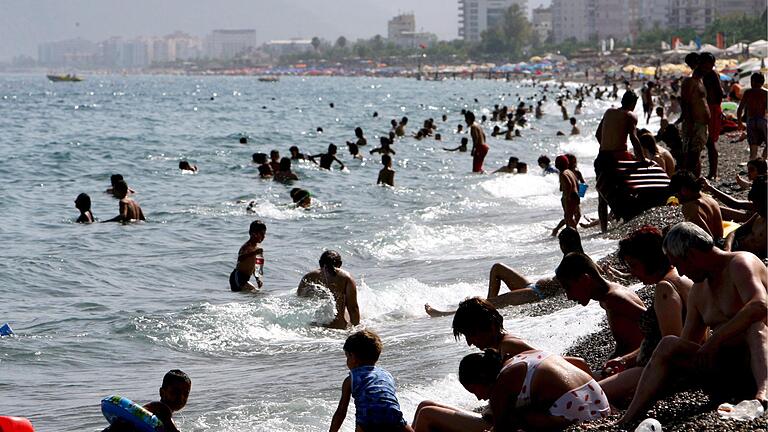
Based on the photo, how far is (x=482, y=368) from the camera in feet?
15.9

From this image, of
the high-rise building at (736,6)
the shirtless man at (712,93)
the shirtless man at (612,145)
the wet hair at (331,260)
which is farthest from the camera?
the high-rise building at (736,6)

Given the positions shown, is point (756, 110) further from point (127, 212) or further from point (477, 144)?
point (127, 212)

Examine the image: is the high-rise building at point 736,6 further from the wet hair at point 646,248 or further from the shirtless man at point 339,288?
the wet hair at point 646,248

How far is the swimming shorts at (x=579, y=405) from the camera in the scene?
4.82 meters

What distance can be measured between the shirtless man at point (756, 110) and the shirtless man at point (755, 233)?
714 centimetres

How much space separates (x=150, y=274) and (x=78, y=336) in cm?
365

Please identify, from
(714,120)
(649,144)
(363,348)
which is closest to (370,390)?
(363,348)

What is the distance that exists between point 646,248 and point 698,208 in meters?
3.56

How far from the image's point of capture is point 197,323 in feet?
32.6

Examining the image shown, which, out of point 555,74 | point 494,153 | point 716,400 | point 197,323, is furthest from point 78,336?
point 555,74

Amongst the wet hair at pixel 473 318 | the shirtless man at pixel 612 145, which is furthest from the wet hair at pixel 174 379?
the shirtless man at pixel 612 145

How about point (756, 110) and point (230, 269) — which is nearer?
point (230, 269)

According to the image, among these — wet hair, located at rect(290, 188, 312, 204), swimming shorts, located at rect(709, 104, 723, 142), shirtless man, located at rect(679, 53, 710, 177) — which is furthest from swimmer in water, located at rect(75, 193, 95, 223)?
swimming shorts, located at rect(709, 104, 723, 142)

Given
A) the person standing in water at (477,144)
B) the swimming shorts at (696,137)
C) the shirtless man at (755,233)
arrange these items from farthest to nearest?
the person standing in water at (477,144) < the swimming shorts at (696,137) < the shirtless man at (755,233)
